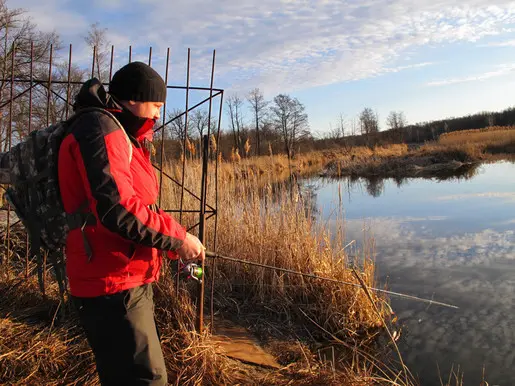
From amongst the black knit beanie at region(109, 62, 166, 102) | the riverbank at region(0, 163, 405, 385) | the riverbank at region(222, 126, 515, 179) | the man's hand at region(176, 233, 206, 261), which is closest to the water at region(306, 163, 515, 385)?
the riverbank at region(0, 163, 405, 385)

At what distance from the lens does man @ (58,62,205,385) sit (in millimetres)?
1368

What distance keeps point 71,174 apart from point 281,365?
2.27 m

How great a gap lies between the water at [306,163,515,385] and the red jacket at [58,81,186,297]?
9.11 feet

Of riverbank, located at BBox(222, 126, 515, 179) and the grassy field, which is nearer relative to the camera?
the grassy field

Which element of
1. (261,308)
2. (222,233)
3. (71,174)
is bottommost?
(261,308)

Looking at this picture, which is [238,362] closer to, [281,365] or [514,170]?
[281,365]

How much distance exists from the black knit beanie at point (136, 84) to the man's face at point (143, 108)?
20mm

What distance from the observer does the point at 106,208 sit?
4.43 ft

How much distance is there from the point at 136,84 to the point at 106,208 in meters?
0.57

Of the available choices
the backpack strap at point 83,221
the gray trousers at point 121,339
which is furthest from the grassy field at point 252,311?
the backpack strap at point 83,221

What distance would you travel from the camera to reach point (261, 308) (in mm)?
3943

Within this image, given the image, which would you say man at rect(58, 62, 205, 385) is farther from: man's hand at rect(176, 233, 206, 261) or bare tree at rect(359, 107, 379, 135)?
bare tree at rect(359, 107, 379, 135)

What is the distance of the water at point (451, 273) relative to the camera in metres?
3.48

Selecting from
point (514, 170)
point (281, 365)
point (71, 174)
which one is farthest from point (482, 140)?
Result: point (71, 174)
